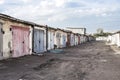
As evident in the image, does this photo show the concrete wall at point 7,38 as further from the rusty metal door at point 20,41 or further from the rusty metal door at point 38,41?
the rusty metal door at point 38,41

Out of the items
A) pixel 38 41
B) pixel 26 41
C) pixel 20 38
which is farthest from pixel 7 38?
pixel 38 41

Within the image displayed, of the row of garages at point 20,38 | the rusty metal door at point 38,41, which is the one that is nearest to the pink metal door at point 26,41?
the row of garages at point 20,38

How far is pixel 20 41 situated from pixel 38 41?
20.0ft

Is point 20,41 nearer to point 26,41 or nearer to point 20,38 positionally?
point 20,38

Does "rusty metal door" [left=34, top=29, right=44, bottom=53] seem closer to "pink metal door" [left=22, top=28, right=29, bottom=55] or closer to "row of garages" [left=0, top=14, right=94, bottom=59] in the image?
"row of garages" [left=0, top=14, right=94, bottom=59]

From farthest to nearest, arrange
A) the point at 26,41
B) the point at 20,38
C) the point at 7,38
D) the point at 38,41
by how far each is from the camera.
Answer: the point at 38,41 → the point at 26,41 → the point at 20,38 → the point at 7,38

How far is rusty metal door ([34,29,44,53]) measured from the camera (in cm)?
2687

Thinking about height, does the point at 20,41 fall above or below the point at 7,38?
below

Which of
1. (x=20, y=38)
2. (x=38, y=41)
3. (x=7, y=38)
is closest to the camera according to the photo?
(x=7, y=38)

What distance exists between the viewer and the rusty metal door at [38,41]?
26870 mm

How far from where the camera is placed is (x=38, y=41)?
28.0 m

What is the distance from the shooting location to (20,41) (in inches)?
866

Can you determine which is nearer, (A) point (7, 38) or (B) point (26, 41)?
(A) point (7, 38)

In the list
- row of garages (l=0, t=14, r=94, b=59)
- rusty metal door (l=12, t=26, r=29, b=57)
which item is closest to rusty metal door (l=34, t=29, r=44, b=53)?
row of garages (l=0, t=14, r=94, b=59)
